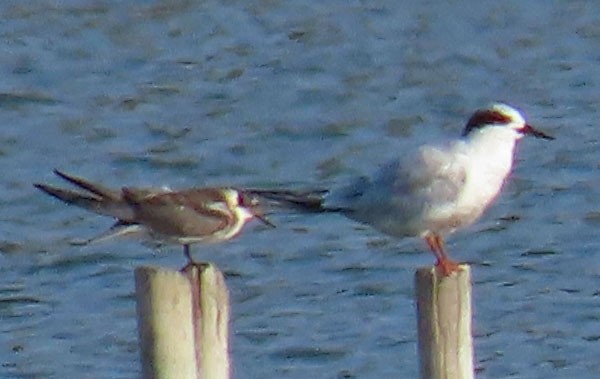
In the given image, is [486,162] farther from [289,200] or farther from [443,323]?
[443,323]

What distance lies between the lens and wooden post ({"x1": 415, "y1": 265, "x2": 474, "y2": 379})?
7500 millimetres

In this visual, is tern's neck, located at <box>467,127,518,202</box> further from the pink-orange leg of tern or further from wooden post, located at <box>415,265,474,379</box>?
wooden post, located at <box>415,265,474,379</box>

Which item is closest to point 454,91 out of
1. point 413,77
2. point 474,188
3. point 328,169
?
point 413,77

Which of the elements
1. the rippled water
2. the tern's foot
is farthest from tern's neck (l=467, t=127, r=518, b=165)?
the rippled water

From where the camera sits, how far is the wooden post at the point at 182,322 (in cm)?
730

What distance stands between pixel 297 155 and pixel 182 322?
844 centimetres

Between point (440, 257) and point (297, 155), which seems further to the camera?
point (297, 155)

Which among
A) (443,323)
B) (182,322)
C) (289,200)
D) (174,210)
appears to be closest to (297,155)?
(289,200)

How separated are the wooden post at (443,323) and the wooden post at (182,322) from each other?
Answer: 2.38ft

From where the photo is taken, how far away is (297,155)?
51.7 ft

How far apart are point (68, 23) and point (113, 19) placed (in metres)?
0.40

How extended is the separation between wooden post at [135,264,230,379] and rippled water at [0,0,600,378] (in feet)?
13.5

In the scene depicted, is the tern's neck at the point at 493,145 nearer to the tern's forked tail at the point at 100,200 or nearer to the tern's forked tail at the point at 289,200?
the tern's forked tail at the point at 289,200

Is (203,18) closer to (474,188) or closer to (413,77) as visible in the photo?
(413,77)
